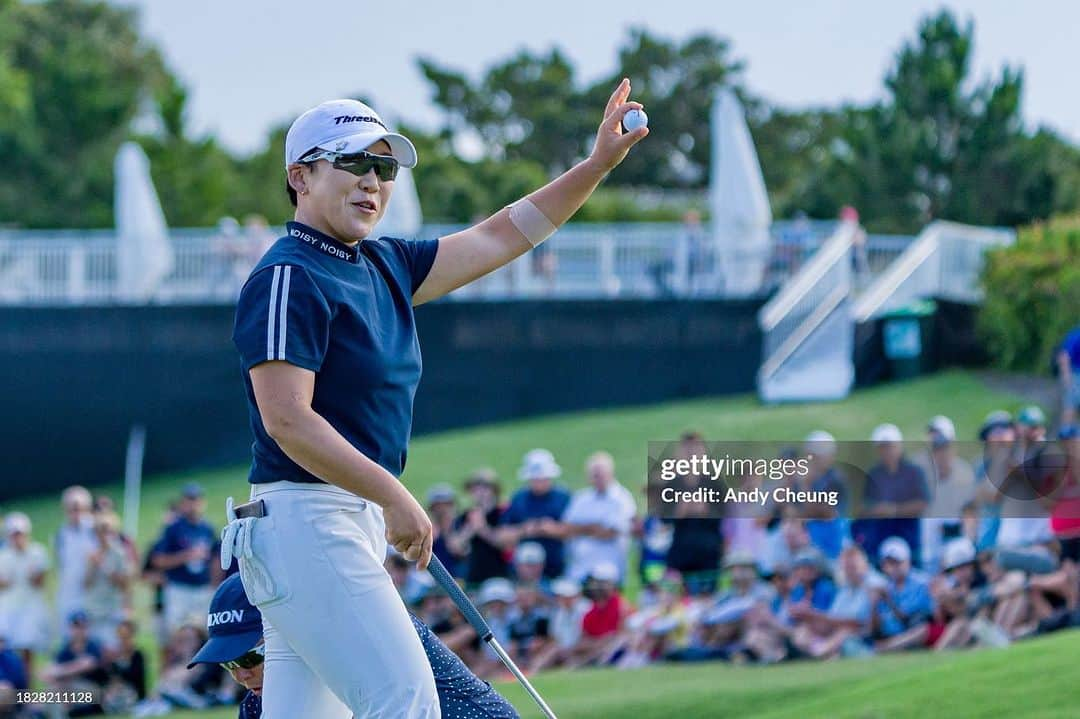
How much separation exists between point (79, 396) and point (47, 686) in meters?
13.7

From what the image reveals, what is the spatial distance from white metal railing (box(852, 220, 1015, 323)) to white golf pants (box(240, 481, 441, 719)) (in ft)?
60.3

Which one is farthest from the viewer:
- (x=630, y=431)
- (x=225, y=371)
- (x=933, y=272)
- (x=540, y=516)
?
(x=225, y=371)

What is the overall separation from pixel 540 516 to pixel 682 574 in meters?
1.27

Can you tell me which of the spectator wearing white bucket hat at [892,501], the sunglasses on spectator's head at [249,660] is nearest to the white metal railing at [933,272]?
the spectator wearing white bucket hat at [892,501]

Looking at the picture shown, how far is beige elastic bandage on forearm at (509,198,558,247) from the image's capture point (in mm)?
4973

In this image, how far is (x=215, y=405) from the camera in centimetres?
2567

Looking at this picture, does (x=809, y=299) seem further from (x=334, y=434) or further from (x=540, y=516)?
(x=334, y=434)

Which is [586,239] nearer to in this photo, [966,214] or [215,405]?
[215,405]

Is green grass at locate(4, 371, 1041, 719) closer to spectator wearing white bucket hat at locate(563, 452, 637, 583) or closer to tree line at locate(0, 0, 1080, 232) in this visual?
spectator wearing white bucket hat at locate(563, 452, 637, 583)

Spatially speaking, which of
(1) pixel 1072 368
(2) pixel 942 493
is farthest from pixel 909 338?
(2) pixel 942 493

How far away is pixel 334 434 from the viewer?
403cm

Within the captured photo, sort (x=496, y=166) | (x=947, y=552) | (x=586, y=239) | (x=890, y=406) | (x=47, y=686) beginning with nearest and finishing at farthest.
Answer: (x=947, y=552)
(x=47, y=686)
(x=890, y=406)
(x=586, y=239)
(x=496, y=166)

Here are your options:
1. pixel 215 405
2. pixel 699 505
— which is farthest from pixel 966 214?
pixel 699 505

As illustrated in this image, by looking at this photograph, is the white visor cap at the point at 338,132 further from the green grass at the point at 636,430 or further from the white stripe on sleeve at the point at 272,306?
the green grass at the point at 636,430
